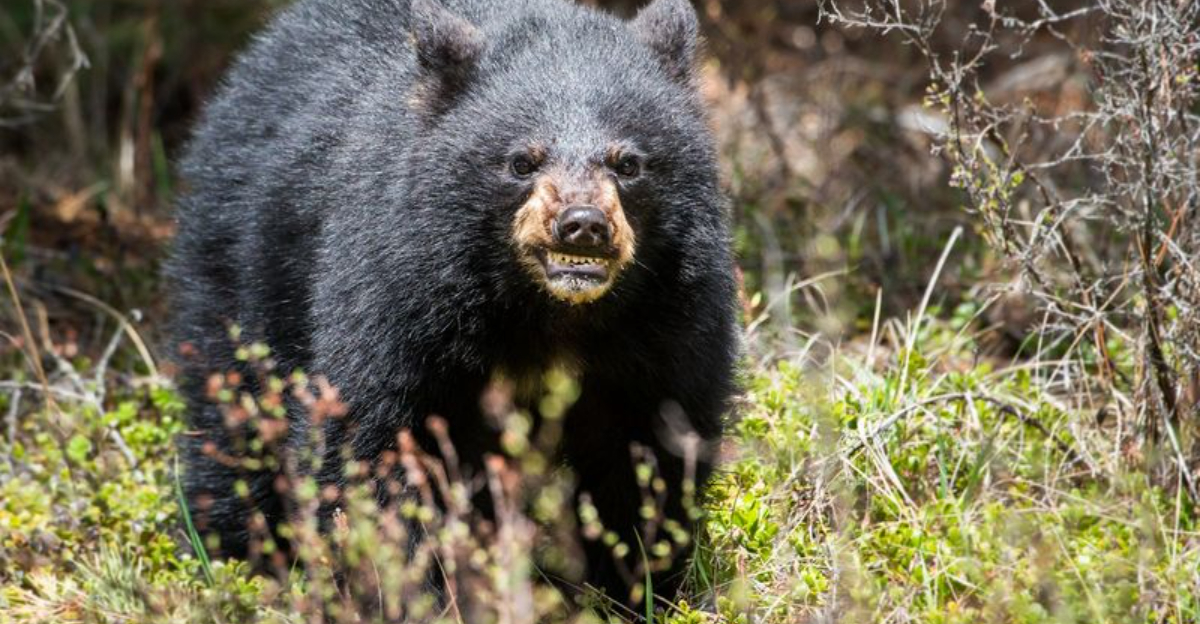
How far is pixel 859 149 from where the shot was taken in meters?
9.12

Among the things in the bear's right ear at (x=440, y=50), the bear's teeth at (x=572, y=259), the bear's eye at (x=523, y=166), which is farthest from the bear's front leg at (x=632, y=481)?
the bear's right ear at (x=440, y=50)

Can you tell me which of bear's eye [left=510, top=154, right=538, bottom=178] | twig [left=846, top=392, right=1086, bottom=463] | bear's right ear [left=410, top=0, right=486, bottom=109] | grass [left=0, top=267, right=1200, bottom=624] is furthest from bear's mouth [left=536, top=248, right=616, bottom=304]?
twig [left=846, top=392, right=1086, bottom=463]

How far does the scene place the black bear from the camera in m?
4.76

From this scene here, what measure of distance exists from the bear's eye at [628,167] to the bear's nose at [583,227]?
0.29 metres

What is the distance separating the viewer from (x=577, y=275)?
4.56 m

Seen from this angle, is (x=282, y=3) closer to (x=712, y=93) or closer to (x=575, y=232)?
(x=712, y=93)

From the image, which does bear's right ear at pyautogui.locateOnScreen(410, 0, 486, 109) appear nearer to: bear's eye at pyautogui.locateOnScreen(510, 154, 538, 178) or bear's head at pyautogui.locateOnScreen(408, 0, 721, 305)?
bear's head at pyautogui.locateOnScreen(408, 0, 721, 305)

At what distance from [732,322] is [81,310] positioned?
336 cm

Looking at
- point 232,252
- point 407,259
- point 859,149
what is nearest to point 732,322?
point 407,259

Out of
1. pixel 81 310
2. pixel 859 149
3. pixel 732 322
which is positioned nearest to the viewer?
pixel 732 322

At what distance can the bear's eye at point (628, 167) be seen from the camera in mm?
4766

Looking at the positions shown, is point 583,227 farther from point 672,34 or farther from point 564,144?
point 672,34

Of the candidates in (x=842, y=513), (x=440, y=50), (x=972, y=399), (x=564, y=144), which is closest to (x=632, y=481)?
(x=842, y=513)

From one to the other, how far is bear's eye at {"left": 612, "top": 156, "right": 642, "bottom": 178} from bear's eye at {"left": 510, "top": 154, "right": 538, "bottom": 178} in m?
0.22
